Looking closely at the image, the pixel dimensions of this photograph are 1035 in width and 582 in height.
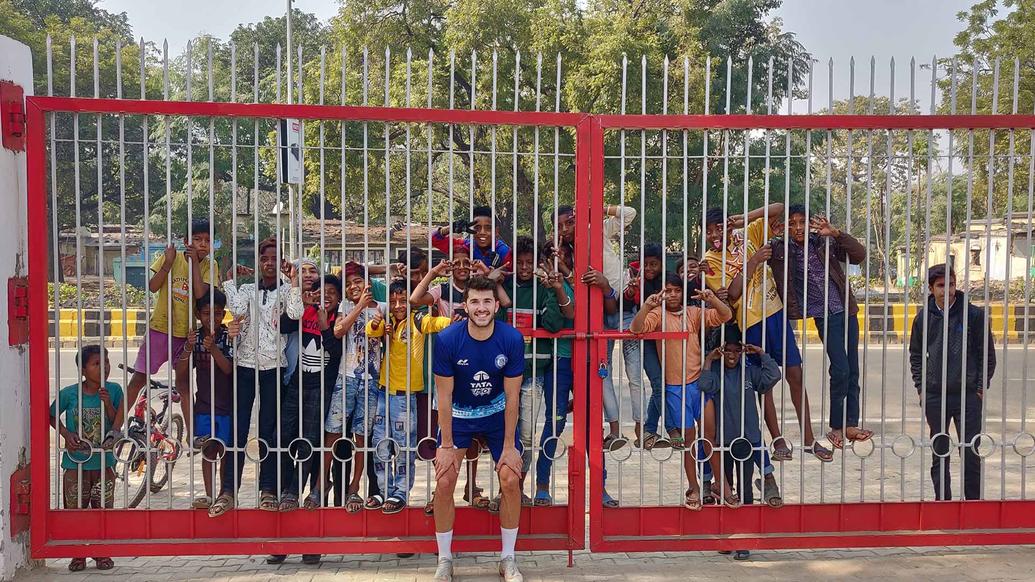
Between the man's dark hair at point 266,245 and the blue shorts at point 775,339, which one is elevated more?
the man's dark hair at point 266,245

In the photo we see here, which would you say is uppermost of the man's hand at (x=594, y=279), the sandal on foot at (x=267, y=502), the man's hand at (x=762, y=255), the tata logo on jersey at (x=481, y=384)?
the man's hand at (x=762, y=255)

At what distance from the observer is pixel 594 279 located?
459 cm

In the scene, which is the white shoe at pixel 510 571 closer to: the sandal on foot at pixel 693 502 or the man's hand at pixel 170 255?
the sandal on foot at pixel 693 502

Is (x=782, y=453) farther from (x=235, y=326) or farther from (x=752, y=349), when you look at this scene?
(x=235, y=326)

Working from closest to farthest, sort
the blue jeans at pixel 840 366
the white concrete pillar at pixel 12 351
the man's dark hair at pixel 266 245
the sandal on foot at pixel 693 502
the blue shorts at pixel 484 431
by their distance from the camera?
the white concrete pillar at pixel 12 351
the blue shorts at pixel 484 431
the sandal on foot at pixel 693 502
the blue jeans at pixel 840 366
the man's dark hair at pixel 266 245

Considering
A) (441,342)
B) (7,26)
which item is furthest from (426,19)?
(7,26)

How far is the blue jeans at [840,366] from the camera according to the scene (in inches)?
190

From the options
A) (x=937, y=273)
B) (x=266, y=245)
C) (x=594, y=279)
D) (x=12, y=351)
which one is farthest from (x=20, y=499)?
(x=937, y=273)

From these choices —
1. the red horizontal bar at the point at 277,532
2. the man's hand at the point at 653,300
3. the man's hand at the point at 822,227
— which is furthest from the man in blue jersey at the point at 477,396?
the man's hand at the point at 822,227

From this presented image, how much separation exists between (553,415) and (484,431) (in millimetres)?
422

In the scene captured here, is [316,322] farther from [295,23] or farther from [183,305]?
[295,23]

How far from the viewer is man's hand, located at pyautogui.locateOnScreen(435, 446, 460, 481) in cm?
439

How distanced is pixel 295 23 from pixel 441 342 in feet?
122

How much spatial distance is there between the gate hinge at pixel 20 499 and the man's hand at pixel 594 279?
313 cm
